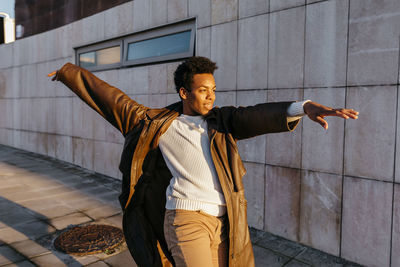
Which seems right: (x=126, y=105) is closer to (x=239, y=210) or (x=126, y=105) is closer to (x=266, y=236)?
(x=239, y=210)

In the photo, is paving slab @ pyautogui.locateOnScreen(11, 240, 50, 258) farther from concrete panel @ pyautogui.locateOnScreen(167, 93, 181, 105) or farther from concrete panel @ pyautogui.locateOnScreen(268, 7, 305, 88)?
concrete panel @ pyautogui.locateOnScreen(268, 7, 305, 88)

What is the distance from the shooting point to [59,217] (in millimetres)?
5355

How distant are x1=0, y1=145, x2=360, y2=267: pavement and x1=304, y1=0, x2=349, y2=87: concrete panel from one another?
7.74ft

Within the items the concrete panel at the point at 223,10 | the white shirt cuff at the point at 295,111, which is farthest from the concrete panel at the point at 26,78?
the white shirt cuff at the point at 295,111

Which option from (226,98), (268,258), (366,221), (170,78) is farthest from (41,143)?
(366,221)

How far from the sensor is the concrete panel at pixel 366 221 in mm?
3775

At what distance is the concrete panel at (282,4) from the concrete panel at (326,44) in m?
0.19

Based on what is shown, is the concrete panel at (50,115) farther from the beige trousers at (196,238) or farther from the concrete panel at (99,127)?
the beige trousers at (196,238)

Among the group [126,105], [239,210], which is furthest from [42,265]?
[239,210]

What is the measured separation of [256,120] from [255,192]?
3.03 meters

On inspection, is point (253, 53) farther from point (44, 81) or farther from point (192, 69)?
point (44, 81)

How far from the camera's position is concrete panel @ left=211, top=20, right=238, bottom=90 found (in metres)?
5.24

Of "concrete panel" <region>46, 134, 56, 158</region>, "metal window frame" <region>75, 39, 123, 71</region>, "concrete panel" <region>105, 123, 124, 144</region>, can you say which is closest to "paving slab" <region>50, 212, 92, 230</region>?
"concrete panel" <region>105, 123, 124, 144</region>

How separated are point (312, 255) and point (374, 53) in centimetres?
272
